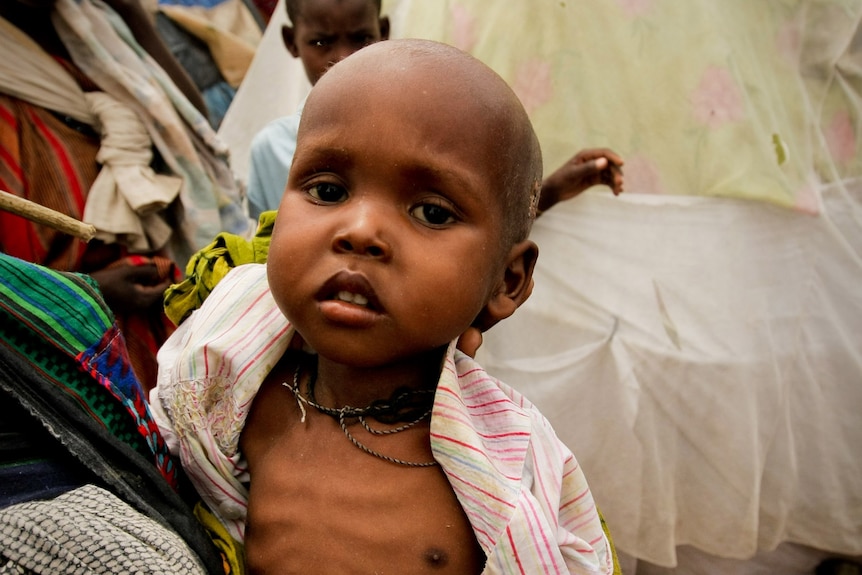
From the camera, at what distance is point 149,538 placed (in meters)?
0.64

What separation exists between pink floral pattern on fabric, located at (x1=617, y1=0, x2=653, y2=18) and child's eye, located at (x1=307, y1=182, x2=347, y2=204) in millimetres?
1150

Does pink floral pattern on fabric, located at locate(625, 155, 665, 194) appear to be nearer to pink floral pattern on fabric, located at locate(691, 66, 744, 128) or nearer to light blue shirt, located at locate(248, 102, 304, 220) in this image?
pink floral pattern on fabric, located at locate(691, 66, 744, 128)

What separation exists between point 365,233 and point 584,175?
0.95 meters

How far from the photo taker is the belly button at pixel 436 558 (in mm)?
824

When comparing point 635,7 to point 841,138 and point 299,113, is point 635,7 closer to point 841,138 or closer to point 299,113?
point 841,138

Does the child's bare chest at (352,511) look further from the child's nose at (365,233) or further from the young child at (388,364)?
the child's nose at (365,233)

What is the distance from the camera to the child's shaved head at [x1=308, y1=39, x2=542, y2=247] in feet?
2.66

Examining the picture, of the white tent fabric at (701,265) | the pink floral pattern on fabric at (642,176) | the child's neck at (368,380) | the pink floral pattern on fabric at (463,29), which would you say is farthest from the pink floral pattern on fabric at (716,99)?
the child's neck at (368,380)

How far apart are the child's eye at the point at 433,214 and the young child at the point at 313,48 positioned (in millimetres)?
960

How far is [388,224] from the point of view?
0.78m

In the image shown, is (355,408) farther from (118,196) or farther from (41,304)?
(118,196)

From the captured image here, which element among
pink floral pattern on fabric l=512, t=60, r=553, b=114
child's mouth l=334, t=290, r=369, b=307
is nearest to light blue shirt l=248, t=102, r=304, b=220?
pink floral pattern on fabric l=512, t=60, r=553, b=114

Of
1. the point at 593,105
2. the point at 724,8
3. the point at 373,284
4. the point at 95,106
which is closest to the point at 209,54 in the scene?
the point at 95,106

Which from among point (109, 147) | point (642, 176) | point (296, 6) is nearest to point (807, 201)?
point (642, 176)
